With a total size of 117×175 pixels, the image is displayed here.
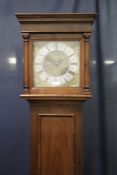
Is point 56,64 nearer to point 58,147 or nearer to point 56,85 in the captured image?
point 56,85

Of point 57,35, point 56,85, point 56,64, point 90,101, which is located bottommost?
point 90,101

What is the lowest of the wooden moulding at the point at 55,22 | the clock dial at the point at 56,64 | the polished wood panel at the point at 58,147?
the polished wood panel at the point at 58,147

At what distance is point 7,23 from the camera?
2010 millimetres

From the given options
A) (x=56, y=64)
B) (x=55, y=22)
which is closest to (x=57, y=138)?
(x=56, y=64)

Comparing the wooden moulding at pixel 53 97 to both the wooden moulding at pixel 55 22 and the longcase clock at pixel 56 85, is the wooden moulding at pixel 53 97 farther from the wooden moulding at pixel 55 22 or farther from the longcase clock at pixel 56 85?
the wooden moulding at pixel 55 22

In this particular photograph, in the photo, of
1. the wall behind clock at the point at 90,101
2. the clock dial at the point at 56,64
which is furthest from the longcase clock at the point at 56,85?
the wall behind clock at the point at 90,101

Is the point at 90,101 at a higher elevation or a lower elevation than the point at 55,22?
lower

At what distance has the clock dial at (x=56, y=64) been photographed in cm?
159

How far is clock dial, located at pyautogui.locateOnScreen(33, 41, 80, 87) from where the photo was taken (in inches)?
62.4

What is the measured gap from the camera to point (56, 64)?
5.24ft

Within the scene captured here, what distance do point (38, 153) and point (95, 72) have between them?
28.3 inches

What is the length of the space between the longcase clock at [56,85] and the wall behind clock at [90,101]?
420 millimetres

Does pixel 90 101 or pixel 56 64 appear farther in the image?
pixel 90 101

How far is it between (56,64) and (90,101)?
20.2 inches
